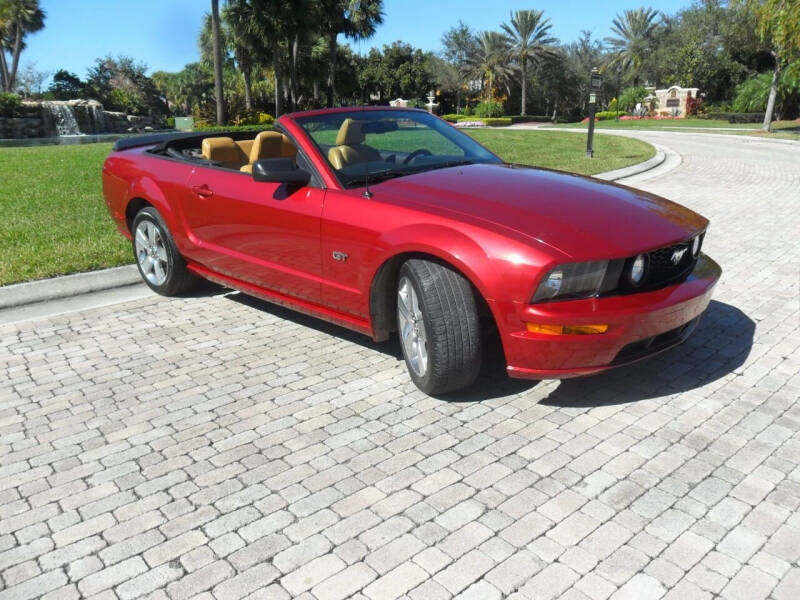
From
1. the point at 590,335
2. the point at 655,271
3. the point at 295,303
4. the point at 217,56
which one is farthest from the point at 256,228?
the point at 217,56

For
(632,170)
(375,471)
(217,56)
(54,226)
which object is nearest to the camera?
(375,471)

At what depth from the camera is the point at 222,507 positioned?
9.70ft

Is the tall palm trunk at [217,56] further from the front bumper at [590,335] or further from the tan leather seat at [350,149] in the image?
the front bumper at [590,335]

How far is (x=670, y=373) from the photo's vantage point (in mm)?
4227

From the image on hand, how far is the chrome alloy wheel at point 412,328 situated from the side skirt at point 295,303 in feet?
0.86

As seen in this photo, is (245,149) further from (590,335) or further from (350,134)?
(590,335)

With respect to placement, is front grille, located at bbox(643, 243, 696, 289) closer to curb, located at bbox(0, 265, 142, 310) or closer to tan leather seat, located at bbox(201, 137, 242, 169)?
tan leather seat, located at bbox(201, 137, 242, 169)

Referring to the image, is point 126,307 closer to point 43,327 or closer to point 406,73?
point 43,327

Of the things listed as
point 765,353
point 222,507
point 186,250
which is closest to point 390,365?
point 222,507

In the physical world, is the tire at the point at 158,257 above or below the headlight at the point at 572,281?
below

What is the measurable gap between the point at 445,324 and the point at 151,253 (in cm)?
331

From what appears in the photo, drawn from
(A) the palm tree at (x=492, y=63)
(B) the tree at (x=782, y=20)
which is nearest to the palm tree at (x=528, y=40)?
(A) the palm tree at (x=492, y=63)

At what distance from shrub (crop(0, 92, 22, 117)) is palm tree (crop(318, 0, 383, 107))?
17.9m

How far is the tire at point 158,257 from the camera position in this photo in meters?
5.64
